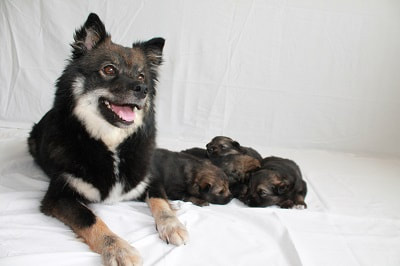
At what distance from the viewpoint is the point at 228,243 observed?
214 centimetres

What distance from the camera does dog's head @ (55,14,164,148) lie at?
218 centimetres

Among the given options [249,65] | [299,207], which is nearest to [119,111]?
[299,207]

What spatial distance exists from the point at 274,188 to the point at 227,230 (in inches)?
27.2

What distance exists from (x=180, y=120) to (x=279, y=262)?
255cm

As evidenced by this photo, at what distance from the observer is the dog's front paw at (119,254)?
179 cm

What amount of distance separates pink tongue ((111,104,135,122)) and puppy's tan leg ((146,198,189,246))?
598 mm

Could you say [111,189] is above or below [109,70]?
below

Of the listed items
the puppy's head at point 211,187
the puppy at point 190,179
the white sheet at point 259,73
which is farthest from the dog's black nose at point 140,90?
the white sheet at point 259,73

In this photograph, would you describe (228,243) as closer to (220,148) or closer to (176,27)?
(220,148)

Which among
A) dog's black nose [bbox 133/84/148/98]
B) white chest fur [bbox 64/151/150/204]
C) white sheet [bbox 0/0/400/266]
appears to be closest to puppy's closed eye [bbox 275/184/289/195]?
white sheet [bbox 0/0/400/266]

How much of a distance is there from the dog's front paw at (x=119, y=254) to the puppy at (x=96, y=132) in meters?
0.23

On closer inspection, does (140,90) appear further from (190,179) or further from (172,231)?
(190,179)

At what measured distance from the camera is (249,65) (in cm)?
418

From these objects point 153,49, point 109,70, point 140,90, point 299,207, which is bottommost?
point 299,207
